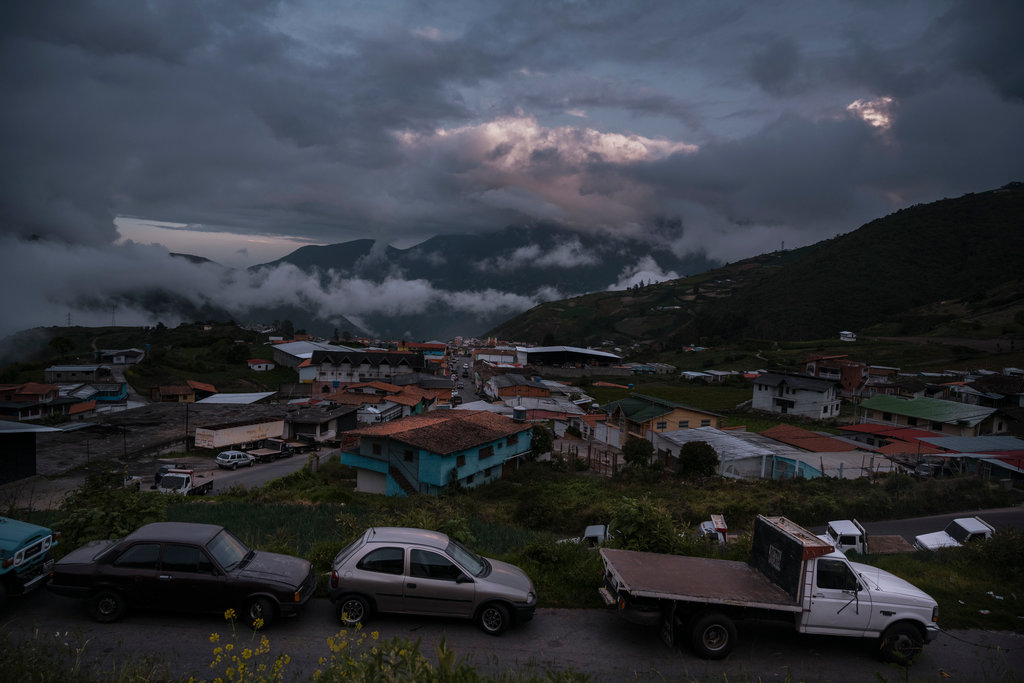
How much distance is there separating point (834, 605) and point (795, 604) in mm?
491

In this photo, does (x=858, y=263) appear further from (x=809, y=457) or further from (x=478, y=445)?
(x=478, y=445)

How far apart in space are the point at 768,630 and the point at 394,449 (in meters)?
21.2

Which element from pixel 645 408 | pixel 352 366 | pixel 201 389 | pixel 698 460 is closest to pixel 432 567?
pixel 698 460

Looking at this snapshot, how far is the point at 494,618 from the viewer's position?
6.46m

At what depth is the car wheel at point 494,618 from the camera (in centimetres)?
643

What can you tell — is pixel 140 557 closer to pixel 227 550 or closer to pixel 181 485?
pixel 227 550

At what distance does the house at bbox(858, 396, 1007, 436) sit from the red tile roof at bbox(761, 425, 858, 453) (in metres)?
11.8

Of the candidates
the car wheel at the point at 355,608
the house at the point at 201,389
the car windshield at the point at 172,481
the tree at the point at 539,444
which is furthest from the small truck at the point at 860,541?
the house at the point at 201,389

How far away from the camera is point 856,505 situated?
17359 mm

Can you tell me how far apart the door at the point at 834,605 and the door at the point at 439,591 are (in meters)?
3.93

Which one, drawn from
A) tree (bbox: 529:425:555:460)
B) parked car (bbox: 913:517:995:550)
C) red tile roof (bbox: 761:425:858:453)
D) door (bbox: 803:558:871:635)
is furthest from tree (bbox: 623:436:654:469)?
door (bbox: 803:558:871:635)

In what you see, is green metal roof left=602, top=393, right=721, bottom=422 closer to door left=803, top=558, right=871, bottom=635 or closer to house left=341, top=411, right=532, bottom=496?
house left=341, top=411, right=532, bottom=496

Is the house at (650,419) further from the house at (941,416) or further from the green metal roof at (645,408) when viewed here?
the house at (941,416)

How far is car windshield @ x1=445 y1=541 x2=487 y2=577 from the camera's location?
6656mm
